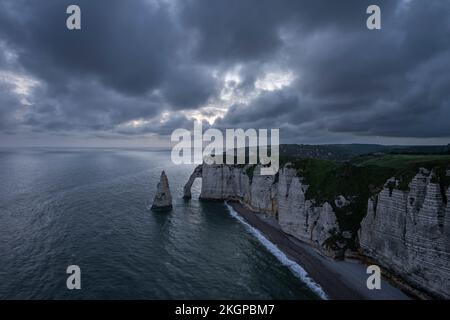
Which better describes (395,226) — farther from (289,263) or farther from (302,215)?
(302,215)

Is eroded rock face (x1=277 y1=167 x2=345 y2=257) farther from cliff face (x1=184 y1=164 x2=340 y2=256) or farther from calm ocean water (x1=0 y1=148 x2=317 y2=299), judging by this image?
calm ocean water (x1=0 y1=148 x2=317 y2=299)

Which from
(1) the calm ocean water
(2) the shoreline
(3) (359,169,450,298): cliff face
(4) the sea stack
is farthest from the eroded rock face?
(4) the sea stack

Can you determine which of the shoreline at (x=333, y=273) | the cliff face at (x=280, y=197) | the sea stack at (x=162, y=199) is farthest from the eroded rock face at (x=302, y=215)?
the sea stack at (x=162, y=199)

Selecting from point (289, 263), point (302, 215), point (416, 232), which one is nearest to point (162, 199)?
point (302, 215)

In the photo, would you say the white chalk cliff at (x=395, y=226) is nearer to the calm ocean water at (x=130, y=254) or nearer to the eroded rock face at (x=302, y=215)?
the eroded rock face at (x=302, y=215)

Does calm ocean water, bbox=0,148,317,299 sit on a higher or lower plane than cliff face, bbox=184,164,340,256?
lower

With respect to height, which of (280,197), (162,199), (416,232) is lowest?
(162,199)
